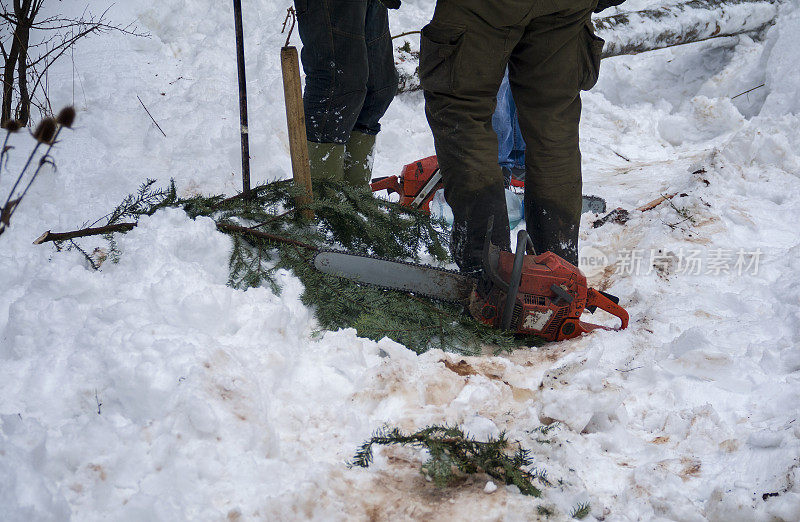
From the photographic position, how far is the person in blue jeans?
4383 mm

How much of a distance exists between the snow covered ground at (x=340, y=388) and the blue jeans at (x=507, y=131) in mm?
1097

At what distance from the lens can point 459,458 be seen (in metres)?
1.51

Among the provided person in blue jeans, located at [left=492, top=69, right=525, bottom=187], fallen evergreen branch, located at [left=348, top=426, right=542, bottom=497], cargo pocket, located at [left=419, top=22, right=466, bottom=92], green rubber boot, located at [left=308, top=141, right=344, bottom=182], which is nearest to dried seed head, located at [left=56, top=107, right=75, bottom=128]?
fallen evergreen branch, located at [left=348, top=426, right=542, bottom=497]

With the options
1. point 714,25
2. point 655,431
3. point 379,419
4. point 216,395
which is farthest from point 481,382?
point 714,25

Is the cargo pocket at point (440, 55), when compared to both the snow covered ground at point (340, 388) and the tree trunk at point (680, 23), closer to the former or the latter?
the snow covered ground at point (340, 388)

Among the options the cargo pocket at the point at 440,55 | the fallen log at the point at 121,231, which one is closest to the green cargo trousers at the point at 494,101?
the cargo pocket at the point at 440,55

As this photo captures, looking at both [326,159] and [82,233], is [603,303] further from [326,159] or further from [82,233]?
[82,233]

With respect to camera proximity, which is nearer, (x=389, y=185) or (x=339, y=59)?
(x=339, y=59)

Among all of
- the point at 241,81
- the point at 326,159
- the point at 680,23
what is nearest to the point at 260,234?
the point at 241,81

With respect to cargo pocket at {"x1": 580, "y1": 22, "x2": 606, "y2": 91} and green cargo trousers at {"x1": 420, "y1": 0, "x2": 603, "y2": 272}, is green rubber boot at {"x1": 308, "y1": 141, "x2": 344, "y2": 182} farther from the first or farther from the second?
cargo pocket at {"x1": 580, "y1": 22, "x2": 606, "y2": 91}

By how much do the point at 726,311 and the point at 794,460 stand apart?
128 centimetres

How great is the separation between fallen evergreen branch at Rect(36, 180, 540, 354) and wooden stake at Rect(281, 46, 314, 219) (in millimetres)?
57

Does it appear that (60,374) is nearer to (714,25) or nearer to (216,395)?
(216,395)

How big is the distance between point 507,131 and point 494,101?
1.90 m
